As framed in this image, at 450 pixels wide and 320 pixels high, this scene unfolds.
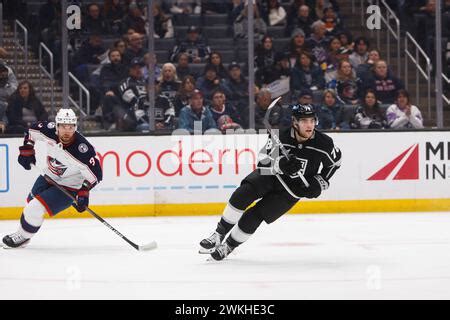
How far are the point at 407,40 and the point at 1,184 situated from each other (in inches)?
179

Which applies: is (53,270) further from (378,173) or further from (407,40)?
(407,40)

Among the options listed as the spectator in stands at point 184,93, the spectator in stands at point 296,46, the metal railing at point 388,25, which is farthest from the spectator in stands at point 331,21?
the spectator in stands at point 184,93

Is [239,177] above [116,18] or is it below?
below

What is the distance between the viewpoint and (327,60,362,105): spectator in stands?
401 inches

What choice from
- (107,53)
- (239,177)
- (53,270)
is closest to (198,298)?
(53,270)

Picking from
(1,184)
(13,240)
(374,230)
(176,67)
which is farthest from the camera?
(176,67)

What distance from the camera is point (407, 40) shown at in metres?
10.9

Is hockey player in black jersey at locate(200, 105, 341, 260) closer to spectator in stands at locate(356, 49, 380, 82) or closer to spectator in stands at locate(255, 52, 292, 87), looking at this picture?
spectator in stands at locate(255, 52, 292, 87)

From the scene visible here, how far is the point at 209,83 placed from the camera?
33.1ft

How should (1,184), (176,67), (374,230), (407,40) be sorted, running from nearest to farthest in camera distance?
(374,230)
(1,184)
(176,67)
(407,40)

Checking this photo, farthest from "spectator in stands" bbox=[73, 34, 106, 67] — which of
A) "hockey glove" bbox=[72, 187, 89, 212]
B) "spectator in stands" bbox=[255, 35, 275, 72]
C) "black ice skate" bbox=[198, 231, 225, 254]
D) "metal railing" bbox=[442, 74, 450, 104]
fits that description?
"black ice skate" bbox=[198, 231, 225, 254]

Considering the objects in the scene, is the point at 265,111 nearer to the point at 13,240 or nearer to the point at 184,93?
the point at 184,93

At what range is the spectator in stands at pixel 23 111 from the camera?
951cm

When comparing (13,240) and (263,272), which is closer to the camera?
(263,272)
